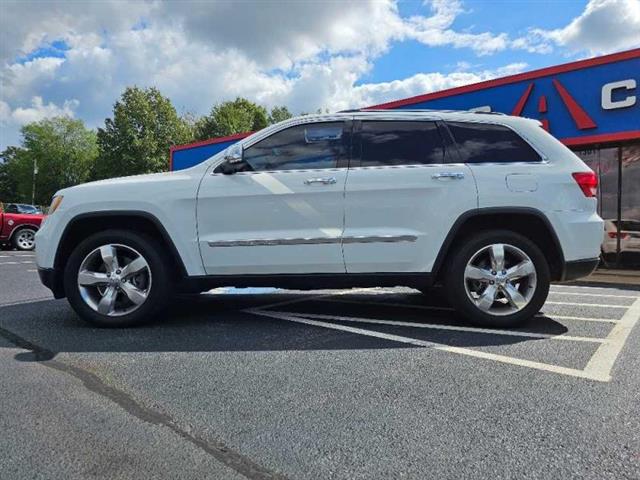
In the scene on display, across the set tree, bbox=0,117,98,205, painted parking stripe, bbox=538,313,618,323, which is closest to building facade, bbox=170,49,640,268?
painted parking stripe, bbox=538,313,618,323

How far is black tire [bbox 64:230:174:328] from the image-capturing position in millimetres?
4426

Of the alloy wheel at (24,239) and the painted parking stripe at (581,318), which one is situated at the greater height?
the alloy wheel at (24,239)

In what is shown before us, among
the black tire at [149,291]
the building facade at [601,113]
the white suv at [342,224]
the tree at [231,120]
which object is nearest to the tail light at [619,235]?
the building facade at [601,113]

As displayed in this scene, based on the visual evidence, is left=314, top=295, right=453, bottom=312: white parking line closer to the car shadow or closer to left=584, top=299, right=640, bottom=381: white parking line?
the car shadow

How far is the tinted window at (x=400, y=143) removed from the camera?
4508mm

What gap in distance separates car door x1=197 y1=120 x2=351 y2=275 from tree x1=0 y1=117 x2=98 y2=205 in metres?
78.3

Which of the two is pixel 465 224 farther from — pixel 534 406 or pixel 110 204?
pixel 110 204

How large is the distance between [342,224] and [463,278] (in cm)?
112

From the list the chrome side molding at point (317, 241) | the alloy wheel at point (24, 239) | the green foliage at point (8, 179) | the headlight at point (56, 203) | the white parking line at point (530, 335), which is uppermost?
the green foliage at point (8, 179)

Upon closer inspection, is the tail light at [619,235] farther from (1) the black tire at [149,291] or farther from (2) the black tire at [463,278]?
(1) the black tire at [149,291]

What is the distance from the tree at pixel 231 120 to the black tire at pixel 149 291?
5069 cm

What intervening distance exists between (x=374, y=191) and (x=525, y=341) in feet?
5.56

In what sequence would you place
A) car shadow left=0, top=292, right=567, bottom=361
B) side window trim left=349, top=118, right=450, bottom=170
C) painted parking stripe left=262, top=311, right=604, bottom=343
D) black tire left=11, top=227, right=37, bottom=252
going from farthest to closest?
black tire left=11, top=227, right=37, bottom=252
side window trim left=349, top=118, right=450, bottom=170
painted parking stripe left=262, top=311, right=604, bottom=343
car shadow left=0, top=292, right=567, bottom=361

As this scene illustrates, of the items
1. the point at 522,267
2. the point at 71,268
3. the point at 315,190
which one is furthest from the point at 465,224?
the point at 71,268
